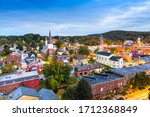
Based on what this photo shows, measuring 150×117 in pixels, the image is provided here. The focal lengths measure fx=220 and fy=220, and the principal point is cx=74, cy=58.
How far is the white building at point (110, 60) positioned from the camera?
10398 millimetres

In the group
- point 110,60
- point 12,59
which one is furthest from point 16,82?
point 110,60

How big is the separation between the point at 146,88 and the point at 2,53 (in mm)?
10510

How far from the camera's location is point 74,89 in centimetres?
501

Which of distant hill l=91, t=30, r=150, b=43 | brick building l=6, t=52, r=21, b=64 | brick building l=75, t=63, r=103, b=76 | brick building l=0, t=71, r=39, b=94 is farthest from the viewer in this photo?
distant hill l=91, t=30, r=150, b=43

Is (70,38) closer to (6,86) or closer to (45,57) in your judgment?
(45,57)

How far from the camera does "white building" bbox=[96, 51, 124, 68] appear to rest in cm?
1040

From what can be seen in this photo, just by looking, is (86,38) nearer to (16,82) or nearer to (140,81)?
(140,81)

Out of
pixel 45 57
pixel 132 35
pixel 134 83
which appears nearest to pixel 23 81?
pixel 134 83

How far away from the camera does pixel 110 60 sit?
35.8ft

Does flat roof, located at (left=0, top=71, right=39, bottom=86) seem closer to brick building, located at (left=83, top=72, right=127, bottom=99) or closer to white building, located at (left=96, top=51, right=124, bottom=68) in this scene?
brick building, located at (left=83, top=72, right=127, bottom=99)

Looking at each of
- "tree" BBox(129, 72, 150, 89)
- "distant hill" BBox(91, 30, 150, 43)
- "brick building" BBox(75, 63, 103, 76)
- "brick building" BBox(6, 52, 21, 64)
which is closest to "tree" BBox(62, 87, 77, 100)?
"tree" BBox(129, 72, 150, 89)

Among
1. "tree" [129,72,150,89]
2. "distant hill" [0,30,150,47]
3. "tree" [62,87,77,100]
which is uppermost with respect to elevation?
"distant hill" [0,30,150,47]

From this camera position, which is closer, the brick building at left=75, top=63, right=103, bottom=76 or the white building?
the brick building at left=75, top=63, right=103, bottom=76

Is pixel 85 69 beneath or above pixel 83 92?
beneath
